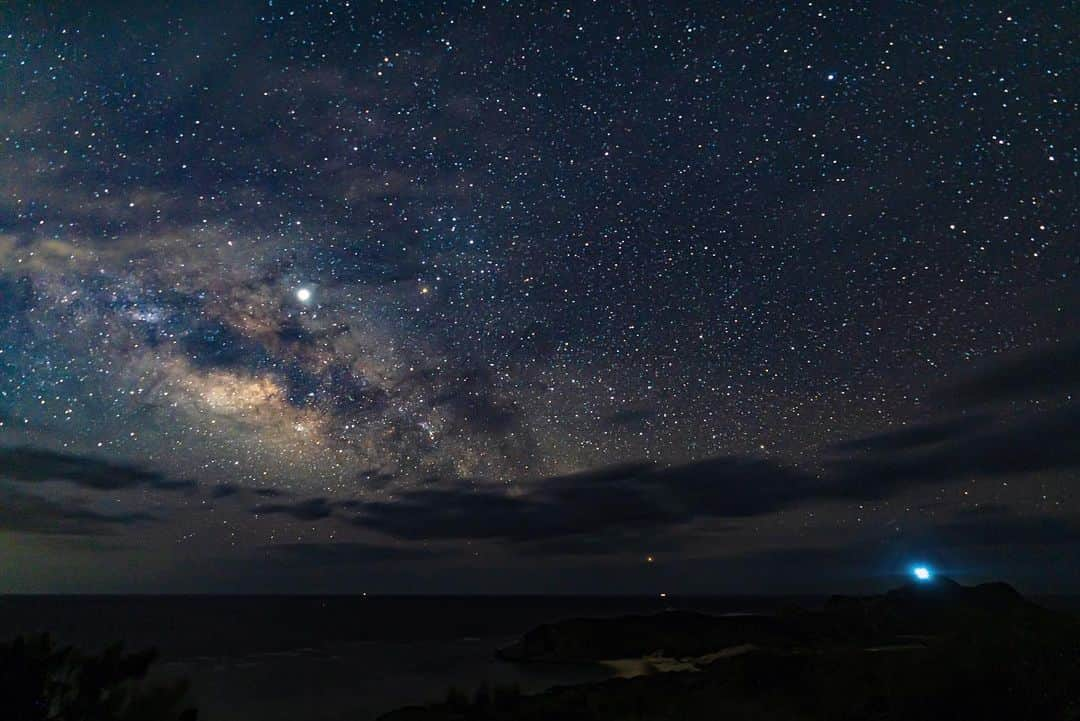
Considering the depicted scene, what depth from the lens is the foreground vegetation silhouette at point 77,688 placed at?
10.4 m

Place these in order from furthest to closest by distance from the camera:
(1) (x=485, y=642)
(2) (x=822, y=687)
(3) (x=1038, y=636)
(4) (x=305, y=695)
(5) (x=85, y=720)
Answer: (1) (x=485, y=642), (4) (x=305, y=695), (2) (x=822, y=687), (3) (x=1038, y=636), (5) (x=85, y=720)

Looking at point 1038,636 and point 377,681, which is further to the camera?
point 377,681

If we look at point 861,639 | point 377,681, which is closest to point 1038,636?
point 861,639

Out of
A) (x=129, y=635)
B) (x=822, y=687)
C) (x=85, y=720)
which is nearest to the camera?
(x=85, y=720)

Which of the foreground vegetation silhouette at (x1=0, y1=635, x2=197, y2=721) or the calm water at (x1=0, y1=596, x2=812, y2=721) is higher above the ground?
the foreground vegetation silhouette at (x1=0, y1=635, x2=197, y2=721)

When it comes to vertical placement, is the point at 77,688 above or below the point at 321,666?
above

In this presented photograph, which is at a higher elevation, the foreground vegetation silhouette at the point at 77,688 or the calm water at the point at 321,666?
the foreground vegetation silhouette at the point at 77,688

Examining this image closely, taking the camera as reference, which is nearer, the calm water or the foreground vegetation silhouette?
the foreground vegetation silhouette

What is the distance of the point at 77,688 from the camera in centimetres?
1106

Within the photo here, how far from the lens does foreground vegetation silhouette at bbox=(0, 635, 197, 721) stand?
410 inches

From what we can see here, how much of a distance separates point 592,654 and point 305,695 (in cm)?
2716

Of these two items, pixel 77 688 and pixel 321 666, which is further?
pixel 321 666

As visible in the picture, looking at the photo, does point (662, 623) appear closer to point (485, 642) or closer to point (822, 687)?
point (485, 642)

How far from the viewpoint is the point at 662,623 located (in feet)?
219
